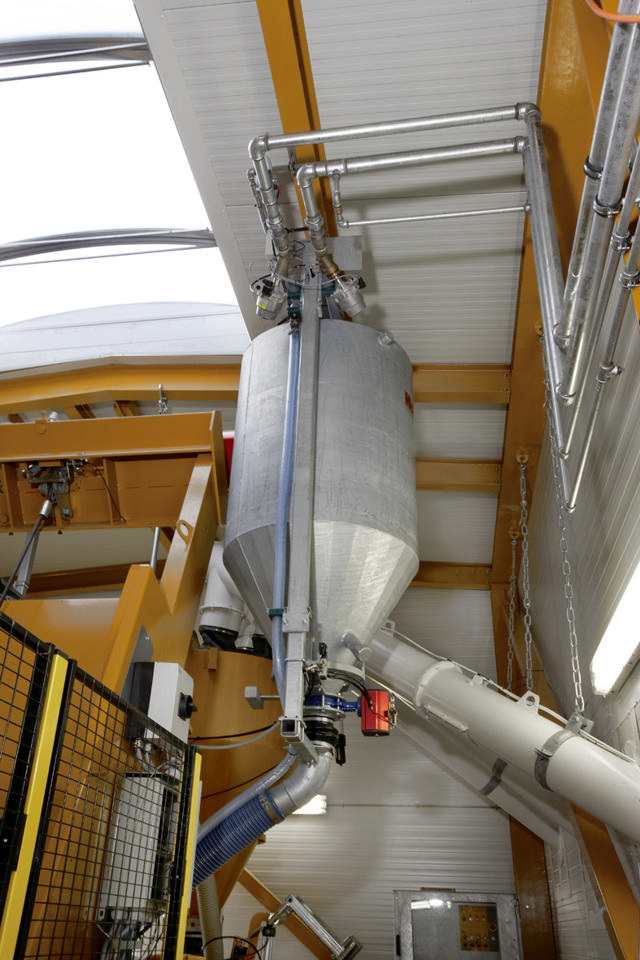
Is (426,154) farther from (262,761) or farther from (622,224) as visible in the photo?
(262,761)

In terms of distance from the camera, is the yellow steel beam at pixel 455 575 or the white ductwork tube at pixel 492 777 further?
the yellow steel beam at pixel 455 575

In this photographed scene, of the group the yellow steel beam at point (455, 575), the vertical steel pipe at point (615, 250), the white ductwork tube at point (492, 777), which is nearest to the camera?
the vertical steel pipe at point (615, 250)

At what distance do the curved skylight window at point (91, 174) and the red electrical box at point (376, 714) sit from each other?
12.9 ft

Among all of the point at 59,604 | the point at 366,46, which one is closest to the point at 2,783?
the point at 59,604

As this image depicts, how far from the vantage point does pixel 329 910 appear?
297 inches

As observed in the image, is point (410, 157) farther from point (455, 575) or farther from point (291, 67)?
point (455, 575)

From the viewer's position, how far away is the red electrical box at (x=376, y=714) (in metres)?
3.67

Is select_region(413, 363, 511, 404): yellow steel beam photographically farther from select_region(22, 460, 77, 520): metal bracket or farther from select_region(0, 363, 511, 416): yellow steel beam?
select_region(22, 460, 77, 520): metal bracket

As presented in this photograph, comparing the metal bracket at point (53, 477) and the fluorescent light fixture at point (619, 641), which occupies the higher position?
the metal bracket at point (53, 477)

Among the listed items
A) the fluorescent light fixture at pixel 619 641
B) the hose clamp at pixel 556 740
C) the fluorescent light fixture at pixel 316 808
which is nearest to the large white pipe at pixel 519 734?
the hose clamp at pixel 556 740

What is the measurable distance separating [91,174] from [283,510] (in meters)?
3.33

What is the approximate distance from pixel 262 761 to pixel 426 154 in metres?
3.96

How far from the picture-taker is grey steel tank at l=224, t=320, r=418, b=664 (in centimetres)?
396

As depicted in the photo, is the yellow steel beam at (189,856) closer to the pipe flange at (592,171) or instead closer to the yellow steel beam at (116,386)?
the pipe flange at (592,171)
